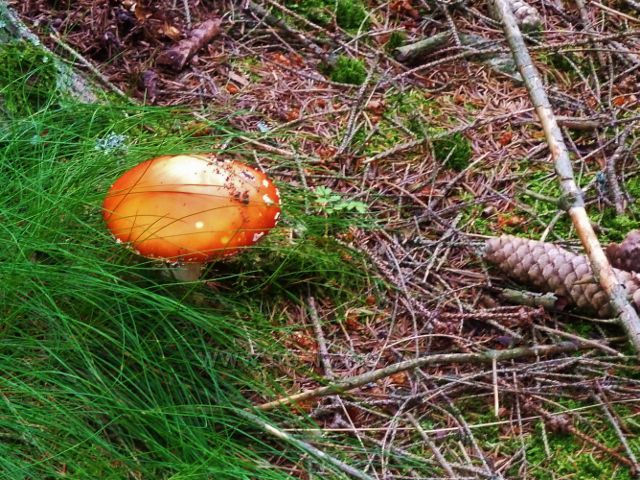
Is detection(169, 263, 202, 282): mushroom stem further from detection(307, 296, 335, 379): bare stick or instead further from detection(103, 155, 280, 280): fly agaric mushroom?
detection(307, 296, 335, 379): bare stick

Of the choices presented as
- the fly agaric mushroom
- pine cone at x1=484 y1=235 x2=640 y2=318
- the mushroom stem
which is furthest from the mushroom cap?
pine cone at x1=484 y1=235 x2=640 y2=318

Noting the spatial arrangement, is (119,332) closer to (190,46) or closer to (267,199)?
(267,199)

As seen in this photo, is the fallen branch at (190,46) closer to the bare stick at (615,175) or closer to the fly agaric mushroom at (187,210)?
the fly agaric mushroom at (187,210)

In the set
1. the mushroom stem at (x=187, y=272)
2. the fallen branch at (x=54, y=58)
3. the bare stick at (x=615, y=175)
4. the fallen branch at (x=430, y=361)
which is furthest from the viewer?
the fallen branch at (x=54, y=58)

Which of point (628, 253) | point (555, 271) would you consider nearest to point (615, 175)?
point (628, 253)

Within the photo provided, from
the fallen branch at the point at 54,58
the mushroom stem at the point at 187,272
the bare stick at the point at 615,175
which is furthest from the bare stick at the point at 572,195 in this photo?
the fallen branch at the point at 54,58

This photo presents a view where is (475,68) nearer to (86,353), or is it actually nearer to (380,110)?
(380,110)

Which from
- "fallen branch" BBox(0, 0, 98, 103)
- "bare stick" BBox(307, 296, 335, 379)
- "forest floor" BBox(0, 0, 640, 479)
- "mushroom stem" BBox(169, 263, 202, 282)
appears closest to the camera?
"forest floor" BBox(0, 0, 640, 479)

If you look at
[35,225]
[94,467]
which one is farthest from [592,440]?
[35,225]
